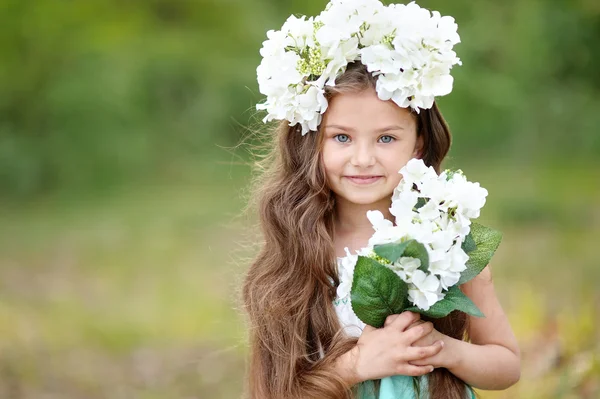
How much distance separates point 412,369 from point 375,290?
28 centimetres

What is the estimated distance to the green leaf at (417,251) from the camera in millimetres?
2350

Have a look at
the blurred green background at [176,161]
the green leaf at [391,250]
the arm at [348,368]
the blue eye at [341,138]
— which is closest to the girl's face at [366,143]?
the blue eye at [341,138]

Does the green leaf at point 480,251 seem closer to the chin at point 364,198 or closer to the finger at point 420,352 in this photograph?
the finger at point 420,352

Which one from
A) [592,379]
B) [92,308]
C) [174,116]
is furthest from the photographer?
[174,116]

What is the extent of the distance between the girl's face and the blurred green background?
127 inches

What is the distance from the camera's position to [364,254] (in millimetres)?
2424

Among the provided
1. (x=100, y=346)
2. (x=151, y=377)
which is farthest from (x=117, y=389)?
(x=100, y=346)

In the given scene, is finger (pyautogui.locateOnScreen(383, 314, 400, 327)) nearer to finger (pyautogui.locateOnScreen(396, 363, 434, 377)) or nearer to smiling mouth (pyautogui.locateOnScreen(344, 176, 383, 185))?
finger (pyautogui.locateOnScreen(396, 363, 434, 377))

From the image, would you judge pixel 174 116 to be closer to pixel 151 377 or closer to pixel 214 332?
pixel 214 332

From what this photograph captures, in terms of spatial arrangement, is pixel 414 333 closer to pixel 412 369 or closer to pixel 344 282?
pixel 412 369

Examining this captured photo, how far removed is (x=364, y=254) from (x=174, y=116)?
9.78 m

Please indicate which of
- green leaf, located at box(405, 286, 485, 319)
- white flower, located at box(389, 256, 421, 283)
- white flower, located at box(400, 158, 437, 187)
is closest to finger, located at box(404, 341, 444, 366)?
green leaf, located at box(405, 286, 485, 319)

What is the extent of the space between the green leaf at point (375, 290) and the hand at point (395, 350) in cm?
4

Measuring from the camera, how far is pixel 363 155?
259 cm
